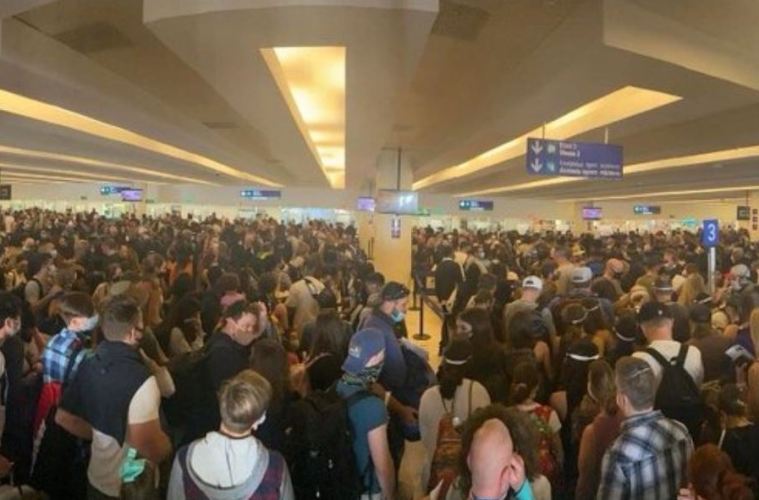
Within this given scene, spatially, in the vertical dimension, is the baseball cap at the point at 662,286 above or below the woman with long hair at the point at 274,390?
above

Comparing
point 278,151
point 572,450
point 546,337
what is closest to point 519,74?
point 546,337

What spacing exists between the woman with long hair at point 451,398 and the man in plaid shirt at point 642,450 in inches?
32.4

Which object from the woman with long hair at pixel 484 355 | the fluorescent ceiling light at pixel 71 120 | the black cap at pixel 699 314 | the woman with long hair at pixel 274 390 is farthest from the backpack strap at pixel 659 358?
the fluorescent ceiling light at pixel 71 120

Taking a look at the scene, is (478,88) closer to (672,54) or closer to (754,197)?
(672,54)

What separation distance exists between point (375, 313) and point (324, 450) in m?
1.96

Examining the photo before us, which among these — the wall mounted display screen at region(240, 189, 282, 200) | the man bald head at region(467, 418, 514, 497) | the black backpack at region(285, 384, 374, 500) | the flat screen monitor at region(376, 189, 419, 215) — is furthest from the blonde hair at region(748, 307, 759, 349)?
the wall mounted display screen at region(240, 189, 282, 200)

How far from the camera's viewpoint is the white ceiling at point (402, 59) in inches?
188

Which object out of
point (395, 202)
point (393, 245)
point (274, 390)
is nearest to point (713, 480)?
point (274, 390)

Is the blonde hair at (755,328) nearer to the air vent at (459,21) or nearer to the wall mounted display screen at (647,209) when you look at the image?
the air vent at (459,21)

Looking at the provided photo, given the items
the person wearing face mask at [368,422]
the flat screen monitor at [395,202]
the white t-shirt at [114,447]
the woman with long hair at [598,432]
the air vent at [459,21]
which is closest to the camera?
the white t-shirt at [114,447]

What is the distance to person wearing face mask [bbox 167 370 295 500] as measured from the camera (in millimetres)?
2412

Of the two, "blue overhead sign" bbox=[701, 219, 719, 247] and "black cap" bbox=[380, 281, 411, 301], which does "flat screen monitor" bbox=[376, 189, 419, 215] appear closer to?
"blue overhead sign" bbox=[701, 219, 719, 247]

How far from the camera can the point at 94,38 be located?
618 centimetres

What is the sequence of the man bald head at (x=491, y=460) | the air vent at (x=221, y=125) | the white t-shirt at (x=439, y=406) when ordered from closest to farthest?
the man bald head at (x=491, y=460) → the white t-shirt at (x=439, y=406) → the air vent at (x=221, y=125)
